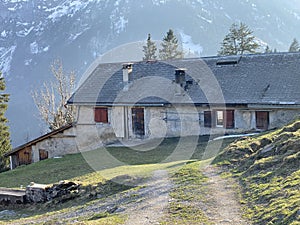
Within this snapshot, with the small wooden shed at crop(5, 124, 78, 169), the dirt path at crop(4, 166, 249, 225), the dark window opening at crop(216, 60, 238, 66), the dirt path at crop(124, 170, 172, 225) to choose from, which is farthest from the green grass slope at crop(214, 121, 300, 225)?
the small wooden shed at crop(5, 124, 78, 169)

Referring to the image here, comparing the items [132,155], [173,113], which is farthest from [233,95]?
[132,155]

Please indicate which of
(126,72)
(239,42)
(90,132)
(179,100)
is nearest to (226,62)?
(179,100)

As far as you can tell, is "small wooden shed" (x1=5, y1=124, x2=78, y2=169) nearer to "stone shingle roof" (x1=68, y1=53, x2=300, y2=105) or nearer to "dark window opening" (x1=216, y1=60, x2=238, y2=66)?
"stone shingle roof" (x1=68, y1=53, x2=300, y2=105)

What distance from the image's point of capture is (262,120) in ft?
72.2

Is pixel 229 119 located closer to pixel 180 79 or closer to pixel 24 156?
pixel 180 79

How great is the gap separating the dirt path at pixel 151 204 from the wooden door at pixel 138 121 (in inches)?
488

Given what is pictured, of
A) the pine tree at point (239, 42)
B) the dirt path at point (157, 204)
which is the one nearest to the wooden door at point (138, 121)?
the dirt path at point (157, 204)

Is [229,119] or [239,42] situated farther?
[239,42]

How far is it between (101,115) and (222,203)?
1871 cm

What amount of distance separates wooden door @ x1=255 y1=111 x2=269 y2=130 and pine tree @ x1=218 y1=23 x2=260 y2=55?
25702 mm

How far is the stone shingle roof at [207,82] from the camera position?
22688mm

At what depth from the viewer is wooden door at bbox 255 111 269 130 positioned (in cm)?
2189

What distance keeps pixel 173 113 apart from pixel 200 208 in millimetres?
14987

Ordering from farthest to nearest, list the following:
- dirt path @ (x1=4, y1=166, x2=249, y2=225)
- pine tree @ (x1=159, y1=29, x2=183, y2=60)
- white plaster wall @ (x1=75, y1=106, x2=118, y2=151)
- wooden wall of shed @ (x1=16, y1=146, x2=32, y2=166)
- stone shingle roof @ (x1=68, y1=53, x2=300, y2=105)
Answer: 1. pine tree @ (x1=159, y1=29, x2=183, y2=60)
2. wooden wall of shed @ (x1=16, y1=146, x2=32, y2=166)
3. white plaster wall @ (x1=75, y1=106, x2=118, y2=151)
4. stone shingle roof @ (x1=68, y1=53, x2=300, y2=105)
5. dirt path @ (x1=4, y1=166, x2=249, y2=225)
